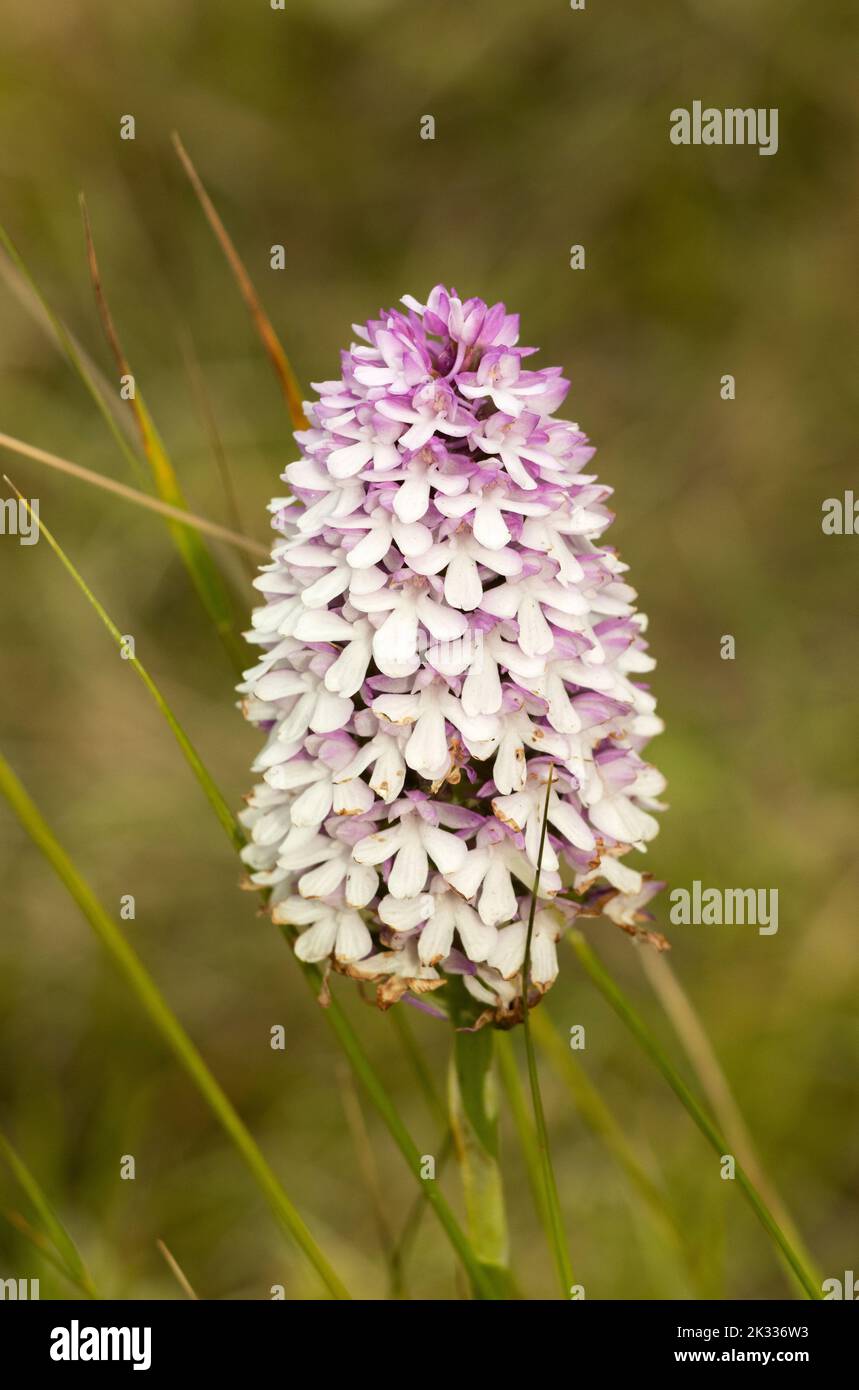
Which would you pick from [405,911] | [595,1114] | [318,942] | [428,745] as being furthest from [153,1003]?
[595,1114]

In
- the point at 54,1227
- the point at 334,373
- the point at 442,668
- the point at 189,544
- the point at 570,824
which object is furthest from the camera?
the point at 334,373

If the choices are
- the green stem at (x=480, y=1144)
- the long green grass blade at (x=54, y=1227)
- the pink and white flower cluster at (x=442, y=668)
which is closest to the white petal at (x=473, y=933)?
the pink and white flower cluster at (x=442, y=668)

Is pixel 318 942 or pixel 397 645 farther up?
pixel 397 645

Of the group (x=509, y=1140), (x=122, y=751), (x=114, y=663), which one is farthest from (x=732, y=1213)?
(x=114, y=663)

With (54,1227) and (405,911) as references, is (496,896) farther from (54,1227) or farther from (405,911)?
(54,1227)

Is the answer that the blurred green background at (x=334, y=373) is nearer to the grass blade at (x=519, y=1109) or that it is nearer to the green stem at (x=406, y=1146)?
the grass blade at (x=519, y=1109)

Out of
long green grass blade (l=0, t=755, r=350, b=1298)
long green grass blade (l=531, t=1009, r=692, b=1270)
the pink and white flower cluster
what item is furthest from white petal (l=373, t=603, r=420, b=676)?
long green grass blade (l=531, t=1009, r=692, b=1270)
